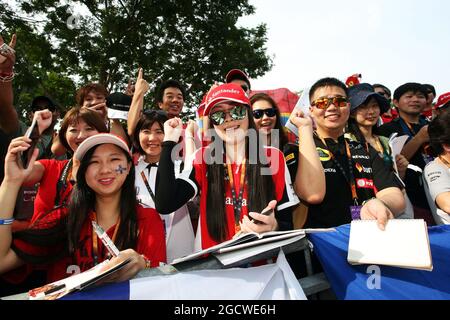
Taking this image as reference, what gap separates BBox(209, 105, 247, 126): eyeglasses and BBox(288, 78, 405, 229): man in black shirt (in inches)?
30.3

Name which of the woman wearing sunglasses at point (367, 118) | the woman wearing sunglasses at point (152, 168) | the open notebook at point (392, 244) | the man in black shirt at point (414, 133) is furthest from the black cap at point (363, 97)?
the open notebook at point (392, 244)

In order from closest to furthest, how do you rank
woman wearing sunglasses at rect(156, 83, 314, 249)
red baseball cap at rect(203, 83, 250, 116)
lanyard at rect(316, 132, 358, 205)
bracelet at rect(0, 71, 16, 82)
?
1. woman wearing sunglasses at rect(156, 83, 314, 249)
2. red baseball cap at rect(203, 83, 250, 116)
3. lanyard at rect(316, 132, 358, 205)
4. bracelet at rect(0, 71, 16, 82)

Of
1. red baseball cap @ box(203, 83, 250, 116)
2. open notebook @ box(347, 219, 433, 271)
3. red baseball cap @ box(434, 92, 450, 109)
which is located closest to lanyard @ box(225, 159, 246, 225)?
red baseball cap @ box(203, 83, 250, 116)

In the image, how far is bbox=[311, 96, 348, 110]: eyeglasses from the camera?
124 inches

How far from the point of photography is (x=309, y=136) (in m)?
2.73

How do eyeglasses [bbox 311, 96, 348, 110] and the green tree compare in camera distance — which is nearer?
eyeglasses [bbox 311, 96, 348, 110]

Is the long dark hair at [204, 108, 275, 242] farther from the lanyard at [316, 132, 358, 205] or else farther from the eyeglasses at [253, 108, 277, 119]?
the eyeglasses at [253, 108, 277, 119]

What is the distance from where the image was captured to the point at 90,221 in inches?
96.2

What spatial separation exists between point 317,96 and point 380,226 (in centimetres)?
160

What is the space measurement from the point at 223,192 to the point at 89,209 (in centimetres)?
93

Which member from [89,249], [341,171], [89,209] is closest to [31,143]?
[89,209]

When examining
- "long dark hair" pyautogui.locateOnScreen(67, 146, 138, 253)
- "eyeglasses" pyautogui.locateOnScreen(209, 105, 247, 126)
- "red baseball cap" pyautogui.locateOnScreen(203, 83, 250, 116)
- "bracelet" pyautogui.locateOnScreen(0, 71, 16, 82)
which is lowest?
"long dark hair" pyautogui.locateOnScreen(67, 146, 138, 253)
